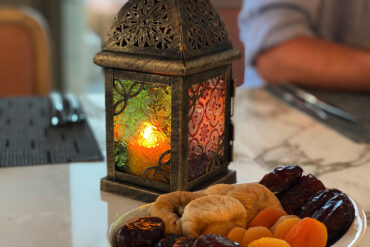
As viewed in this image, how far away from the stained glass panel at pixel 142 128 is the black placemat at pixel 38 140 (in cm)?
17

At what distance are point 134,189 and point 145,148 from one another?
0.06 metres

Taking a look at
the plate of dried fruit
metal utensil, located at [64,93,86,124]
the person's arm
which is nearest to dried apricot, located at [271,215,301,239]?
the plate of dried fruit

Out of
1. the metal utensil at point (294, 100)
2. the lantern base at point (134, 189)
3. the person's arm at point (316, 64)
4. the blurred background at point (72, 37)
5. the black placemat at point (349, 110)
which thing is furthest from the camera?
the blurred background at point (72, 37)

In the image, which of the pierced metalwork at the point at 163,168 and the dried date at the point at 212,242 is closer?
the dried date at the point at 212,242

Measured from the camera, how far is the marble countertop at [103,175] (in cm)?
61

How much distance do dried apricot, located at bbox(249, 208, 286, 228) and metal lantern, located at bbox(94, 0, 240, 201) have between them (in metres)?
0.14

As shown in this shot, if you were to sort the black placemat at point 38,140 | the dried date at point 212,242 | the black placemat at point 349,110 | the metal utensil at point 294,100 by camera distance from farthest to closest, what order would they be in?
the metal utensil at point 294,100 < the black placemat at point 349,110 < the black placemat at point 38,140 < the dried date at point 212,242

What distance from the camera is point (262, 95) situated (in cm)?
128

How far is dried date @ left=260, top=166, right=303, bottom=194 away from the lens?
600 millimetres

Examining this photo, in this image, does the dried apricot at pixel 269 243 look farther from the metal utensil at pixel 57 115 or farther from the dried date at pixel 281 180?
the metal utensil at pixel 57 115

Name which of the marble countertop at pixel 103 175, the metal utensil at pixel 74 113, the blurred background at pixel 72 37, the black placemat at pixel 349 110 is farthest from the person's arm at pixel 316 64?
the blurred background at pixel 72 37

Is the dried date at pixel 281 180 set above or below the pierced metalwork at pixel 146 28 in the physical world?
below

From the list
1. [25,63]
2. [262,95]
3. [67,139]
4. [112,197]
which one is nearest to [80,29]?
[25,63]

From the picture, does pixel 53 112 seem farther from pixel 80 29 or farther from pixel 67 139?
pixel 80 29
